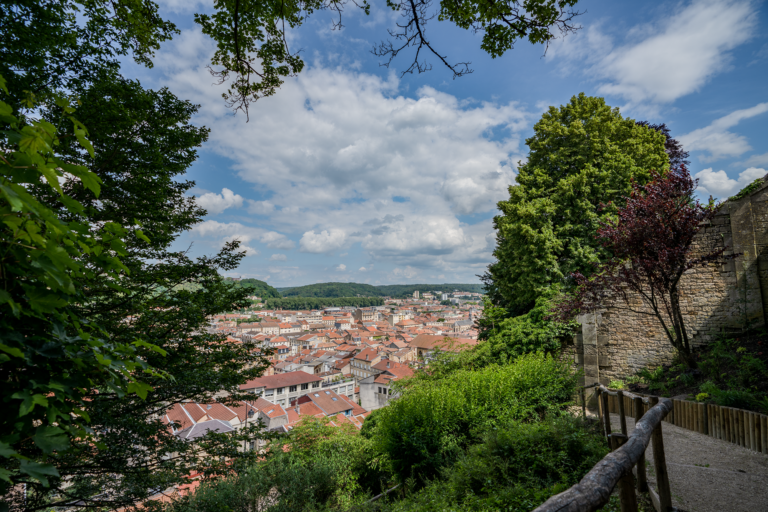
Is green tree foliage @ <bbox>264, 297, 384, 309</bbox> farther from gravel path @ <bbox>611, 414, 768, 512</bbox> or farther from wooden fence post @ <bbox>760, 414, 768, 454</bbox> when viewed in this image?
wooden fence post @ <bbox>760, 414, 768, 454</bbox>

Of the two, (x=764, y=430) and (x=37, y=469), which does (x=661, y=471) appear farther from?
(x=37, y=469)

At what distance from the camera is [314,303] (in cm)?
16150

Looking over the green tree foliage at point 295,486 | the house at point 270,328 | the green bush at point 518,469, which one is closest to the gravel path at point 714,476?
the green bush at point 518,469

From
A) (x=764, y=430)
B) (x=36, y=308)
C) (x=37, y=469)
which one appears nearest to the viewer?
(x=37, y=469)

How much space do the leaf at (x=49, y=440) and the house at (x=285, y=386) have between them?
42736 millimetres

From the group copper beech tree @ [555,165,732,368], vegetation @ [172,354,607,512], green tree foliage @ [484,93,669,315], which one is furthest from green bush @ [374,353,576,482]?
green tree foliage @ [484,93,669,315]

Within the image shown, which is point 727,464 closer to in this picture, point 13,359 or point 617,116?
point 13,359

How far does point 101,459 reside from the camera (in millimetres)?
5445

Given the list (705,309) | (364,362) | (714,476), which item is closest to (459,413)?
(714,476)

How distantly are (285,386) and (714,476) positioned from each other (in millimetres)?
43725

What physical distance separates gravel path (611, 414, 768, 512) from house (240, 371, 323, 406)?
4143 centimetres

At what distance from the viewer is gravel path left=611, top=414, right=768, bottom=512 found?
2.77 m

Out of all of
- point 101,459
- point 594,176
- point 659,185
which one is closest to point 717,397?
point 659,185

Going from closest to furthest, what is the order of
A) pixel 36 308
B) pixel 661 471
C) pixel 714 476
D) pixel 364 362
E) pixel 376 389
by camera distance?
pixel 36 308 → pixel 661 471 → pixel 714 476 → pixel 376 389 → pixel 364 362
